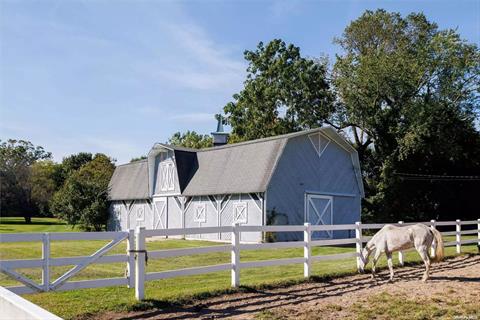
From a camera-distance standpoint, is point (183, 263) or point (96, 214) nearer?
point (183, 263)

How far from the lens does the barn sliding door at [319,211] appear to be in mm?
25984

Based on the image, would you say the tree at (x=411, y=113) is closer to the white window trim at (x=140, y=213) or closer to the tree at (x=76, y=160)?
the white window trim at (x=140, y=213)

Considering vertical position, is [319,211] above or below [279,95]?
below

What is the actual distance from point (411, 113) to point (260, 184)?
15.1 meters

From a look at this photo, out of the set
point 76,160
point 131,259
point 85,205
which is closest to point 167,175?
point 85,205

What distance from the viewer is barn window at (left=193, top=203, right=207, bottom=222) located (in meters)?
28.1

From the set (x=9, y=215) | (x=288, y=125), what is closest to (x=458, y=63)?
(x=288, y=125)

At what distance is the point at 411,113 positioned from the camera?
34406 millimetres

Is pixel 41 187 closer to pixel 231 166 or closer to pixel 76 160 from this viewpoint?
pixel 76 160

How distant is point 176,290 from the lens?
10117 mm

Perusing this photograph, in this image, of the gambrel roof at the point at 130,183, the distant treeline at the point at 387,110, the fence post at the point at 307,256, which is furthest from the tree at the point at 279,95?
the fence post at the point at 307,256

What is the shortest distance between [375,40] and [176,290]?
3676 centimetres

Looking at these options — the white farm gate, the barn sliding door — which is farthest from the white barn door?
the white farm gate

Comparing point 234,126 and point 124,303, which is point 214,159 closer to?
point 234,126
